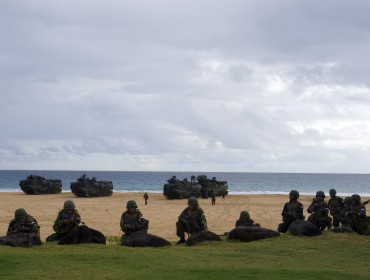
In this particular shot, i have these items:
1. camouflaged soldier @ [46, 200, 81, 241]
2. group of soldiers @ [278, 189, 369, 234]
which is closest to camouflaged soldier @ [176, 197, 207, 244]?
camouflaged soldier @ [46, 200, 81, 241]

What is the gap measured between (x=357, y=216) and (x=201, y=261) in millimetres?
7280

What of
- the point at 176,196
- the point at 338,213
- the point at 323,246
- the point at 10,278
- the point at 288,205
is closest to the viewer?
the point at 10,278

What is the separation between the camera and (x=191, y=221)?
1648cm

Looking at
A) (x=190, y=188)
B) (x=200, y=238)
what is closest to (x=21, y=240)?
(x=200, y=238)

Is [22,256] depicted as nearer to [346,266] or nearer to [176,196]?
[346,266]

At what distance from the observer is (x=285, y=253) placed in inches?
532

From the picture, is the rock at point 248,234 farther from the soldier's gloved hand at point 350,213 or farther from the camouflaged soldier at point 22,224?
the camouflaged soldier at point 22,224

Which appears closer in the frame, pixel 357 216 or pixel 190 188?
pixel 357 216

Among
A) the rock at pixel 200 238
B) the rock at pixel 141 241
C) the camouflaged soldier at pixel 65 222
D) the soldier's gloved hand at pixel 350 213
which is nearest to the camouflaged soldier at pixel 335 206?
the soldier's gloved hand at pixel 350 213

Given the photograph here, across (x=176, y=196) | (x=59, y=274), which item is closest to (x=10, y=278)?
(x=59, y=274)

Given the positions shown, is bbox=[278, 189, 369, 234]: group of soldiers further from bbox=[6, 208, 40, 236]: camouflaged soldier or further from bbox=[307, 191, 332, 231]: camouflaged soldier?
bbox=[6, 208, 40, 236]: camouflaged soldier

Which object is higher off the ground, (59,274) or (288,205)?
(288,205)

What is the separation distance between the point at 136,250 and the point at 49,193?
162ft

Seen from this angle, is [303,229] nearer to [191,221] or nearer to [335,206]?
[191,221]
